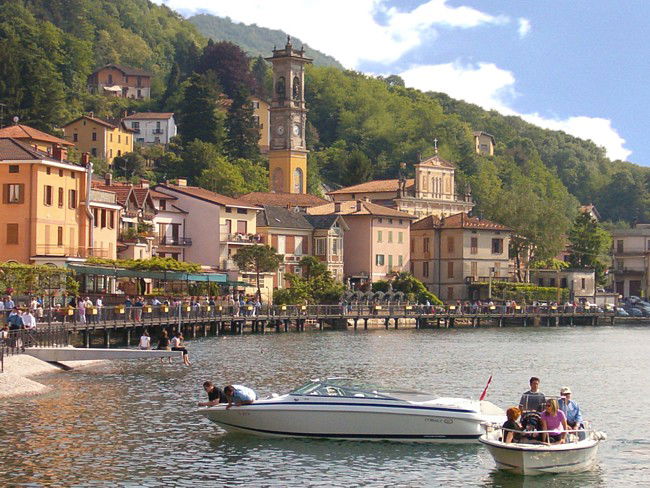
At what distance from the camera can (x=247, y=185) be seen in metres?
150

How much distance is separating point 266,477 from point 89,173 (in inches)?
2260

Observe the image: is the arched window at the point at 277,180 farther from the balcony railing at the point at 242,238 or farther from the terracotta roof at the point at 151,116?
the terracotta roof at the point at 151,116

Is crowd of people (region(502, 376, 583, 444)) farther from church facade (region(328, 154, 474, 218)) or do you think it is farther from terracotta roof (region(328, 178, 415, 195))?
terracotta roof (region(328, 178, 415, 195))

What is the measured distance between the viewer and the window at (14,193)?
82.9 metres

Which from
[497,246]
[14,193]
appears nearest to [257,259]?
[14,193]

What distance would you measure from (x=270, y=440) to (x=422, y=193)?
106m

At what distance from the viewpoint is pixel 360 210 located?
12975cm

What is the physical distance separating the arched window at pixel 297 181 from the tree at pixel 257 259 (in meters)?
43.4

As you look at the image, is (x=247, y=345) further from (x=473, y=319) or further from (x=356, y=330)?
(x=473, y=319)

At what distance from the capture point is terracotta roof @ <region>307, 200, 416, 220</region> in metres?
130

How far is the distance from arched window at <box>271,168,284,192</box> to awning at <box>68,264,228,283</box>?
5649cm

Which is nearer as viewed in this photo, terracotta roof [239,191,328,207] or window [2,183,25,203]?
window [2,183,25,203]

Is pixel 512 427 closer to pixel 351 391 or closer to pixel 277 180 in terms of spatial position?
pixel 351 391

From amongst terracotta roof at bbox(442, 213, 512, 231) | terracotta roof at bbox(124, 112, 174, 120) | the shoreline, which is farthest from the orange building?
terracotta roof at bbox(124, 112, 174, 120)
